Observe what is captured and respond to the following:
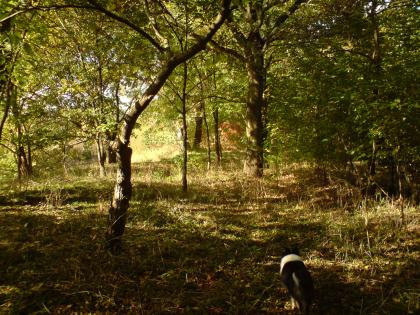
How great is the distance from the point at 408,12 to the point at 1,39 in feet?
30.7

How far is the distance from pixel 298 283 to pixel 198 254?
2.47 m

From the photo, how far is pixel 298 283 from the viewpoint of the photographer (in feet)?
14.3

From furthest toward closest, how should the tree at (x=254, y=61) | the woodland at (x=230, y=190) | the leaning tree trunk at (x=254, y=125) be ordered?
the leaning tree trunk at (x=254, y=125)
the tree at (x=254, y=61)
the woodland at (x=230, y=190)

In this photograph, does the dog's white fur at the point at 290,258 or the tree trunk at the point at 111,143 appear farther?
the tree trunk at the point at 111,143

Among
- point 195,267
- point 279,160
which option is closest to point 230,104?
point 279,160

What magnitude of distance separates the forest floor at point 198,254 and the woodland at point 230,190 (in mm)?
34

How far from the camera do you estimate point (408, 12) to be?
28.6 feet

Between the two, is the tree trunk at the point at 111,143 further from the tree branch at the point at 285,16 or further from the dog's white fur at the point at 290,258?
the tree branch at the point at 285,16

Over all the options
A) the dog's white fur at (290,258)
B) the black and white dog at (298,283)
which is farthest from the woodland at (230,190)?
the dog's white fur at (290,258)

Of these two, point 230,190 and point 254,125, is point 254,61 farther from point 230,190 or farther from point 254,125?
point 230,190

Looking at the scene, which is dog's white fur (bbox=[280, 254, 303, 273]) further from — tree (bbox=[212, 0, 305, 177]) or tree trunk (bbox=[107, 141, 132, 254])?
tree (bbox=[212, 0, 305, 177])

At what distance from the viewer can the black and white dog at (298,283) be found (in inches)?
169

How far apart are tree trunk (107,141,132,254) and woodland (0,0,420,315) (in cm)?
3

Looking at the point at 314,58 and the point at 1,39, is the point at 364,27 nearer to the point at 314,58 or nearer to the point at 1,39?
the point at 314,58
